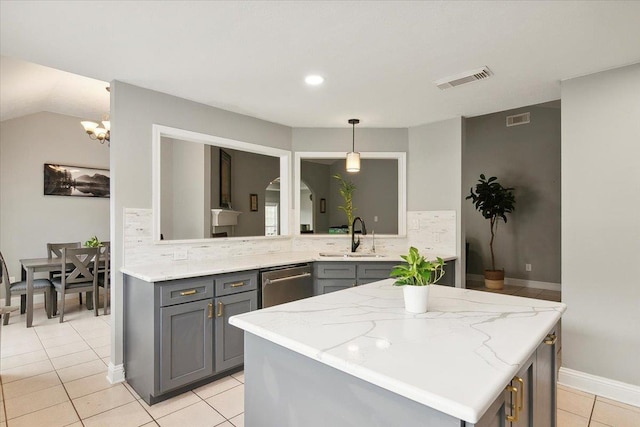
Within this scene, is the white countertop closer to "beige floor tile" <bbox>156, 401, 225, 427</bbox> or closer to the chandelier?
"beige floor tile" <bbox>156, 401, 225, 427</bbox>

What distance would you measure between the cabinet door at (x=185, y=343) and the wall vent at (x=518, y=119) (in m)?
6.01

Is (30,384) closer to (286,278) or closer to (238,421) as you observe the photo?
(238,421)

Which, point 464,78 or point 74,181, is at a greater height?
point 464,78

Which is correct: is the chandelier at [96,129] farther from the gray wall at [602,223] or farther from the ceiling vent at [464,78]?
the gray wall at [602,223]

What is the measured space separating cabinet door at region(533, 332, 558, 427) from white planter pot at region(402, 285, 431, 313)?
0.45 meters

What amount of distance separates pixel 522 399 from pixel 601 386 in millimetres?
2149

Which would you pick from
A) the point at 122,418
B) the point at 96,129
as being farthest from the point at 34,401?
the point at 96,129

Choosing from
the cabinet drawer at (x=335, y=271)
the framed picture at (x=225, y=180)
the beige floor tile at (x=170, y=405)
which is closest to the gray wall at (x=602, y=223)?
the cabinet drawer at (x=335, y=271)

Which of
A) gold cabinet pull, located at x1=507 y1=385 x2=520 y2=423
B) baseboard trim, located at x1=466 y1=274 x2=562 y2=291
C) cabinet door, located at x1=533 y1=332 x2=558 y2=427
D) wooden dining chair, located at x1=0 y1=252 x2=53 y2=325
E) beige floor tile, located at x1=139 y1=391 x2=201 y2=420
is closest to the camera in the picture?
gold cabinet pull, located at x1=507 y1=385 x2=520 y2=423

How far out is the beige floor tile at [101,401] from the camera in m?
2.26

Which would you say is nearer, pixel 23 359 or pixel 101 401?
pixel 101 401

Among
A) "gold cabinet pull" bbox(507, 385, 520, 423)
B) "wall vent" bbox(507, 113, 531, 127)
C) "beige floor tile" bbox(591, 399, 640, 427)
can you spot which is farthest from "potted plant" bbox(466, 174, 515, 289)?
"gold cabinet pull" bbox(507, 385, 520, 423)

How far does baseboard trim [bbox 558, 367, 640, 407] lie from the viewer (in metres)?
2.39

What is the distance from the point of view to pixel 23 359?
9.98ft
